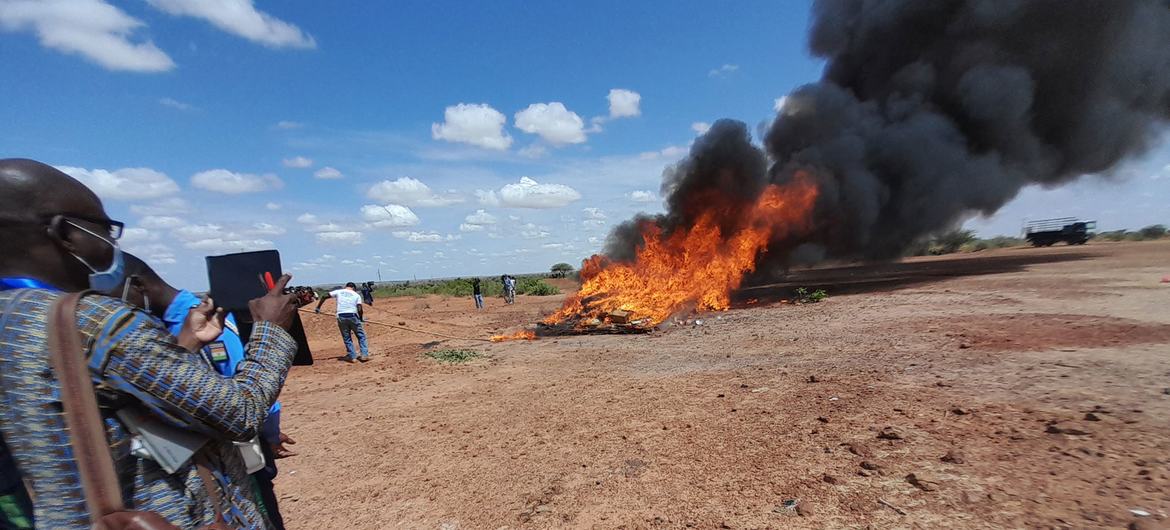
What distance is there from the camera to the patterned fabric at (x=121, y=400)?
1225 mm

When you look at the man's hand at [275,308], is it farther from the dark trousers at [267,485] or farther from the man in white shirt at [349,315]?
the man in white shirt at [349,315]

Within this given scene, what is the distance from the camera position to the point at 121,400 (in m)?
1.36

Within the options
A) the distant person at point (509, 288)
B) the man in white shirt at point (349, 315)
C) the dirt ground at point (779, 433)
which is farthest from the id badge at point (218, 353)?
A: the distant person at point (509, 288)

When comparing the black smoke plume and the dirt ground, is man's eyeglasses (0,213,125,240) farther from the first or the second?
the black smoke plume

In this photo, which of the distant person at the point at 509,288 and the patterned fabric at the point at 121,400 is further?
the distant person at the point at 509,288

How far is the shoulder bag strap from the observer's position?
1215 millimetres

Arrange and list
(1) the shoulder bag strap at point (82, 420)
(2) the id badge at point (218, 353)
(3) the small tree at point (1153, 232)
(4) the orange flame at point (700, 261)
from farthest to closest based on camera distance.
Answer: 1. (3) the small tree at point (1153, 232)
2. (4) the orange flame at point (700, 261)
3. (2) the id badge at point (218, 353)
4. (1) the shoulder bag strap at point (82, 420)

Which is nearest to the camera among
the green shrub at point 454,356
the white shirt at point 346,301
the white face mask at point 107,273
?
the white face mask at point 107,273

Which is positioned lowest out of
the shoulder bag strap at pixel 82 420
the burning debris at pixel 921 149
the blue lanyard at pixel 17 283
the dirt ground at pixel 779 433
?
the dirt ground at pixel 779 433

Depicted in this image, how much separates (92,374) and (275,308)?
58 cm

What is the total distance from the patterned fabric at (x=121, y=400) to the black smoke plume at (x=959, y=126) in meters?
19.3

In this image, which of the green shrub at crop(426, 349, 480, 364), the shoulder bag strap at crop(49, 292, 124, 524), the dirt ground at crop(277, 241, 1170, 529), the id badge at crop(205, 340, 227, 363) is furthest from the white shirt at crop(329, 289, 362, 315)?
the shoulder bag strap at crop(49, 292, 124, 524)

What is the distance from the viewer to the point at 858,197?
18047 millimetres

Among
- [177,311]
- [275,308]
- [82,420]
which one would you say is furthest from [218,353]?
[82,420]
